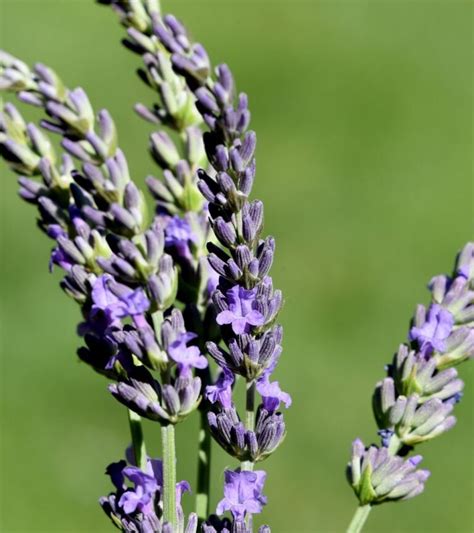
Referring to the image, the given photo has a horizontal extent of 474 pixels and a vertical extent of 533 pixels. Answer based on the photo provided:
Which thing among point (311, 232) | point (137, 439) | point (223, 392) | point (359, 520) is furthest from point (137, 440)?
point (311, 232)

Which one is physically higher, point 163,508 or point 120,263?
point 120,263

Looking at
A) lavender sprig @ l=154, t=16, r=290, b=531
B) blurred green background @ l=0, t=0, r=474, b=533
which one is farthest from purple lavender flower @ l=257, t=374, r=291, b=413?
blurred green background @ l=0, t=0, r=474, b=533

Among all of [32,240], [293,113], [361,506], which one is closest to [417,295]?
[293,113]

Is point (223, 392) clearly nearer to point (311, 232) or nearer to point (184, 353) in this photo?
point (184, 353)

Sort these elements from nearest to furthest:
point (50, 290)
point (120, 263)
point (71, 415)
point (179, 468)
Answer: point (120, 263) → point (179, 468) → point (71, 415) → point (50, 290)

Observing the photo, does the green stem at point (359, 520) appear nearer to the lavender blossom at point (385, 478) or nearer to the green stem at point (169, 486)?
the lavender blossom at point (385, 478)

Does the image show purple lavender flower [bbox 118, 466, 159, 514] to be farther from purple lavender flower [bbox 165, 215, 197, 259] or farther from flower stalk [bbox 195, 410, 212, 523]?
purple lavender flower [bbox 165, 215, 197, 259]

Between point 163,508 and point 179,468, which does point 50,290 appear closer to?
point 179,468

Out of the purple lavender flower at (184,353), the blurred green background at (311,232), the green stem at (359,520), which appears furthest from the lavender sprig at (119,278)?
the blurred green background at (311,232)
